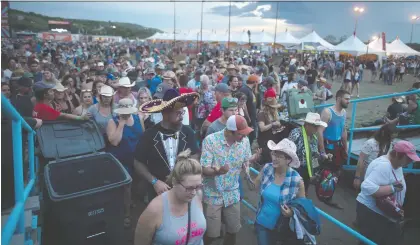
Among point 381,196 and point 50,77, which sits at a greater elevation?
point 50,77

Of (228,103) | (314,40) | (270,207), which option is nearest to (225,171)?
(270,207)

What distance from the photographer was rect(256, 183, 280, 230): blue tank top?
9.36ft

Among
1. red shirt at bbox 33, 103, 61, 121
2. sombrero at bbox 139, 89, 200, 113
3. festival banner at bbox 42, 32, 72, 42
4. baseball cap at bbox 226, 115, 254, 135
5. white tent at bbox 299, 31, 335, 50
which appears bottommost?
red shirt at bbox 33, 103, 61, 121

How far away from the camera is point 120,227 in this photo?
271 cm

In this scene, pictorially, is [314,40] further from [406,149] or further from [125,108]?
[125,108]

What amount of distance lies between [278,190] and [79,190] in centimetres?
190

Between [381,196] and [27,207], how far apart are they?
339 cm

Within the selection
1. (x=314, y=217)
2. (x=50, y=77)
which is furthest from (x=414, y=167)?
(x=50, y=77)

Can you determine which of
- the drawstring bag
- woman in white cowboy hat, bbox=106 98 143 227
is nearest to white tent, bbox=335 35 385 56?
the drawstring bag

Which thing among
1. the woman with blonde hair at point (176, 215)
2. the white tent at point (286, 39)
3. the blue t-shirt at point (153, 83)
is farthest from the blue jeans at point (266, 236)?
the white tent at point (286, 39)

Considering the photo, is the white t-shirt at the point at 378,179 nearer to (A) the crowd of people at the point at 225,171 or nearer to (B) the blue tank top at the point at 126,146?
(A) the crowd of people at the point at 225,171

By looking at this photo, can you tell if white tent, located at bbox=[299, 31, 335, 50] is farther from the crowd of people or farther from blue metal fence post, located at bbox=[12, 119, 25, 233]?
blue metal fence post, located at bbox=[12, 119, 25, 233]

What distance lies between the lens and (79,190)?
2787 mm

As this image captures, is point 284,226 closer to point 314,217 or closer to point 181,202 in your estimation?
point 314,217
